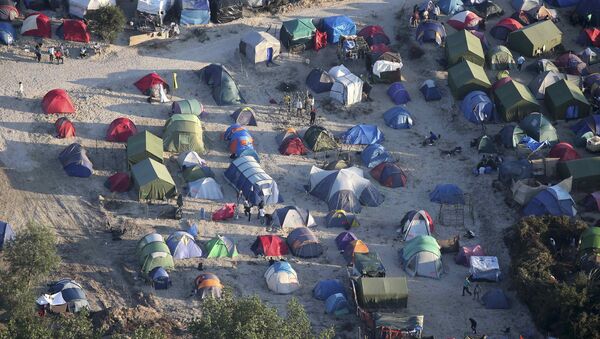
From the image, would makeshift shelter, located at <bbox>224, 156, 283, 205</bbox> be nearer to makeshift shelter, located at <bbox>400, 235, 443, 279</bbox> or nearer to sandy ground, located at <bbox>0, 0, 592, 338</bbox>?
sandy ground, located at <bbox>0, 0, 592, 338</bbox>

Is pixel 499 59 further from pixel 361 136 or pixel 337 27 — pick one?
pixel 361 136

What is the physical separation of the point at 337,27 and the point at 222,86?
344 inches

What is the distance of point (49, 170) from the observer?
68250 millimetres

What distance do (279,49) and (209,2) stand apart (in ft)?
19.5

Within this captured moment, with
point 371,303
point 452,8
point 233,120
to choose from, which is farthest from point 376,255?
point 452,8

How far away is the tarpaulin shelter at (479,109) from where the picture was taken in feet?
239

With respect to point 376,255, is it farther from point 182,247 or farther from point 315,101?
point 315,101

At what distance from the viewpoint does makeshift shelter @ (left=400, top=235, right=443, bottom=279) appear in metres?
62.7

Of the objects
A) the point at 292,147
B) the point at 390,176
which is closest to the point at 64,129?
the point at 292,147

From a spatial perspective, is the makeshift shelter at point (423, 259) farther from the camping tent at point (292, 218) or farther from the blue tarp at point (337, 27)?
the blue tarp at point (337, 27)

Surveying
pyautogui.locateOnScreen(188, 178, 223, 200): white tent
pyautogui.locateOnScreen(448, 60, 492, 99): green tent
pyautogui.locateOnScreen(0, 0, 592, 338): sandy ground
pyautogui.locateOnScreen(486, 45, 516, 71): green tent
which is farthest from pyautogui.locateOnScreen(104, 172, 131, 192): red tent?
pyautogui.locateOnScreen(486, 45, 516, 71): green tent

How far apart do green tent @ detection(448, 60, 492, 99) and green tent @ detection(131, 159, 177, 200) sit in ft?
57.2

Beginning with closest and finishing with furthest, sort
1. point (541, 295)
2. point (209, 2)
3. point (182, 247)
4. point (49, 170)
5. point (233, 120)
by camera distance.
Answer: point (541, 295)
point (182, 247)
point (49, 170)
point (233, 120)
point (209, 2)

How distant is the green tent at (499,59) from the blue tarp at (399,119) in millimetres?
6861
